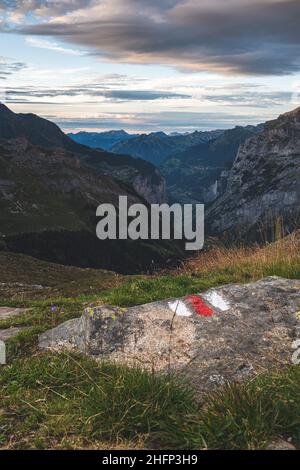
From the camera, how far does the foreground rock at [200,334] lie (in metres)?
6.75

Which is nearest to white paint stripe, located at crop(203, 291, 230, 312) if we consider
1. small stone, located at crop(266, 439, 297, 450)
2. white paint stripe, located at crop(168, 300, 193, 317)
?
white paint stripe, located at crop(168, 300, 193, 317)

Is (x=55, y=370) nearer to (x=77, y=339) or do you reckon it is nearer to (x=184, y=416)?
(x=77, y=339)

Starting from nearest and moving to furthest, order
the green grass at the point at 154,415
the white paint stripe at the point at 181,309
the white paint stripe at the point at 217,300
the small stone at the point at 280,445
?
the small stone at the point at 280,445 < the green grass at the point at 154,415 < the white paint stripe at the point at 181,309 < the white paint stripe at the point at 217,300

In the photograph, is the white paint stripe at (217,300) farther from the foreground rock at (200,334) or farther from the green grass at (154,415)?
the green grass at (154,415)

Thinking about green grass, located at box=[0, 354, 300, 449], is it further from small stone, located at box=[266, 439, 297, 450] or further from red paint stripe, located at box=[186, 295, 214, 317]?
red paint stripe, located at box=[186, 295, 214, 317]

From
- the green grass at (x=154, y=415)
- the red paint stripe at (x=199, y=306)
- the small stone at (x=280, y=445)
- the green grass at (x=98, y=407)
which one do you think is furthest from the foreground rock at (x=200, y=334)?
the small stone at (x=280, y=445)

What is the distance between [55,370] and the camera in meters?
6.43

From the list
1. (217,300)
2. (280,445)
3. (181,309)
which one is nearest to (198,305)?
(181,309)

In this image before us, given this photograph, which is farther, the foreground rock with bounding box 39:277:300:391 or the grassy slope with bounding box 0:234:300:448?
the foreground rock with bounding box 39:277:300:391

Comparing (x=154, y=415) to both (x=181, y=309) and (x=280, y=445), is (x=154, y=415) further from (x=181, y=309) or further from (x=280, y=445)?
(x=181, y=309)

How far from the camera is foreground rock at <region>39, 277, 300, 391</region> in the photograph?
6.75 m

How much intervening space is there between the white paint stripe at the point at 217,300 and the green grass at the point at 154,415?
3.34 m

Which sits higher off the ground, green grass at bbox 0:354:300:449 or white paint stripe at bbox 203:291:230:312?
green grass at bbox 0:354:300:449
